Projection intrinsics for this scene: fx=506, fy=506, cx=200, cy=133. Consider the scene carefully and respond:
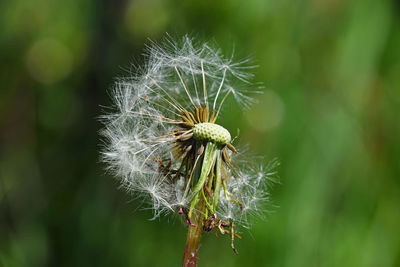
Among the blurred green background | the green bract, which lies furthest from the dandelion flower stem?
the blurred green background

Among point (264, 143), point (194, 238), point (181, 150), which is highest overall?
point (264, 143)

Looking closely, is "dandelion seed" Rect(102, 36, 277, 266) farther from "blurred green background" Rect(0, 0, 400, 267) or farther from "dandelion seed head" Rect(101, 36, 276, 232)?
"blurred green background" Rect(0, 0, 400, 267)

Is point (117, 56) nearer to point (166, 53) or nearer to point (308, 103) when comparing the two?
point (308, 103)

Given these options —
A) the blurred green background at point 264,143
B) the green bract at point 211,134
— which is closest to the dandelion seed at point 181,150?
the green bract at point 211,134

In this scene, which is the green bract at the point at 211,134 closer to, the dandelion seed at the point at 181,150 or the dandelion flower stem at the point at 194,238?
the dandelion seed at the point at 181,150

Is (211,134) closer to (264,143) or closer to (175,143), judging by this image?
(175,143)

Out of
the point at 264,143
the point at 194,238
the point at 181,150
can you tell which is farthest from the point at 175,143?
the point at 264,143
